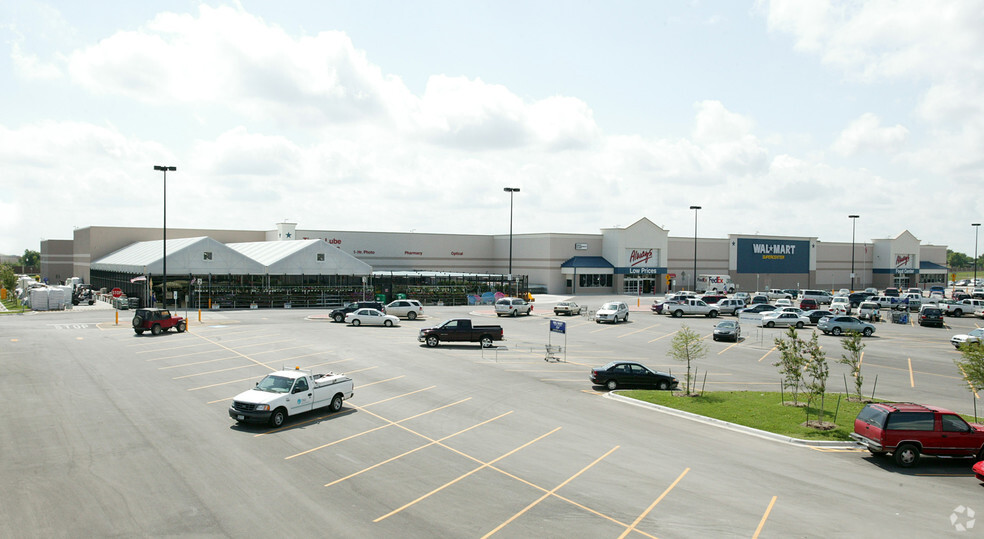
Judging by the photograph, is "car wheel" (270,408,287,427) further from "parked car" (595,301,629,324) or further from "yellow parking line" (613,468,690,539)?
"parked car" (595,301,629,324)

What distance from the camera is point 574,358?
32.8 meters

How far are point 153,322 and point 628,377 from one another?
29125mm

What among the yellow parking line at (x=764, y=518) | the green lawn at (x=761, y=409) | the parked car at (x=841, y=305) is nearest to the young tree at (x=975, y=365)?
the green lawn at (x=761, y=409)

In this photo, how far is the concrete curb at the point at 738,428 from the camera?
60.2 ft

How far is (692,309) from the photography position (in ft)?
187

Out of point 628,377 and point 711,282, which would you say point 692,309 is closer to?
point 711,282

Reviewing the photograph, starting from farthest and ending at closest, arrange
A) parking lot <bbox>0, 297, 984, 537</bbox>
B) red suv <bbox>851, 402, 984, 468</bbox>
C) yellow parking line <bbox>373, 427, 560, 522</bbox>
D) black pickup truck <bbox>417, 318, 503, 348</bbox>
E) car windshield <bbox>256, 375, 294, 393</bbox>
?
black pickup truck <bbox>417, 318, 503, 348</bbox> → car windshield <bbox>256, 375, 294, 393</bbox> → red suv <bbox>851, 402, 984, 468</bbox> → yellow parking line <bbox>373, 427, 560, 522</bbox> → parking lot <bbox>0, 297, 984, 537</bbox>

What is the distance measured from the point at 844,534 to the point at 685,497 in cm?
302

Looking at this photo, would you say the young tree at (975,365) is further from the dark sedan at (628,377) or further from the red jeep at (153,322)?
the red jeep at (153,322)

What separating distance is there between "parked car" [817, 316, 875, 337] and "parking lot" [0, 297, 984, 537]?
1430 centimetres

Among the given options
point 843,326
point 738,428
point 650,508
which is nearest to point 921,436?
point 738,428

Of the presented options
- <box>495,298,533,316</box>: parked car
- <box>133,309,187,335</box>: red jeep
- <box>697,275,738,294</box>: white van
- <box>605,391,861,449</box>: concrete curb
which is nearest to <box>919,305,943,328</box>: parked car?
<box>495,298,533,316</box>: parked car

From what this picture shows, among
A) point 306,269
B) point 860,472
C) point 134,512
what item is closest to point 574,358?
point 860,472

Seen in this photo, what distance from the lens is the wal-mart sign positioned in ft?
313
